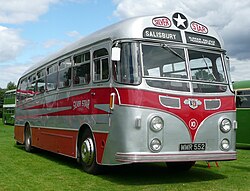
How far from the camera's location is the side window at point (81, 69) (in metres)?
10.1

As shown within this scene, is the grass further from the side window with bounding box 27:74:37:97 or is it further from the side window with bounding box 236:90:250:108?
the side window with bounding box 236:90:250:108

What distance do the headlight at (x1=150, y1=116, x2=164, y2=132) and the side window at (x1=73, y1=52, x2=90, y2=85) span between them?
94.4 inches

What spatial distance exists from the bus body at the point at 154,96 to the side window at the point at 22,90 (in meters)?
7.50

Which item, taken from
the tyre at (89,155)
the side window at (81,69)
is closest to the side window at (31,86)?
the side window at (81,69)

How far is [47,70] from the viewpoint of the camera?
1371 centimetres

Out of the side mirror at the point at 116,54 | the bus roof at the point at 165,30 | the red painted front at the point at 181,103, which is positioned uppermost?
the bus roof at the point at 165,30

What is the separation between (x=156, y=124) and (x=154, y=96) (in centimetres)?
54

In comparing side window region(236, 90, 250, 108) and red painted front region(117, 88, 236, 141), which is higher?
side window region(236, 90, 250, 108)

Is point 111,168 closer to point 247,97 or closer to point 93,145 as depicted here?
point 93,145

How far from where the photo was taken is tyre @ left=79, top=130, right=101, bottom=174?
941 centimetres

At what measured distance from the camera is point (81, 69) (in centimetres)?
1046

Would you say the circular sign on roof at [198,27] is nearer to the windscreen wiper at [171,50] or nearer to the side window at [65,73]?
the windscreen wiper at [171,50]

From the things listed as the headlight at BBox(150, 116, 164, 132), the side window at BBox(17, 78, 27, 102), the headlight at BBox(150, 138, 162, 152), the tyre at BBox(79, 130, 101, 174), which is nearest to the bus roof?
the headlight at BBox(150, 116, 164, 132)

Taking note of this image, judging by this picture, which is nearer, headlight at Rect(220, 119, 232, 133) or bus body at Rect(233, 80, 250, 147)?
headlight at Rect(220, 119, 232, 133)
